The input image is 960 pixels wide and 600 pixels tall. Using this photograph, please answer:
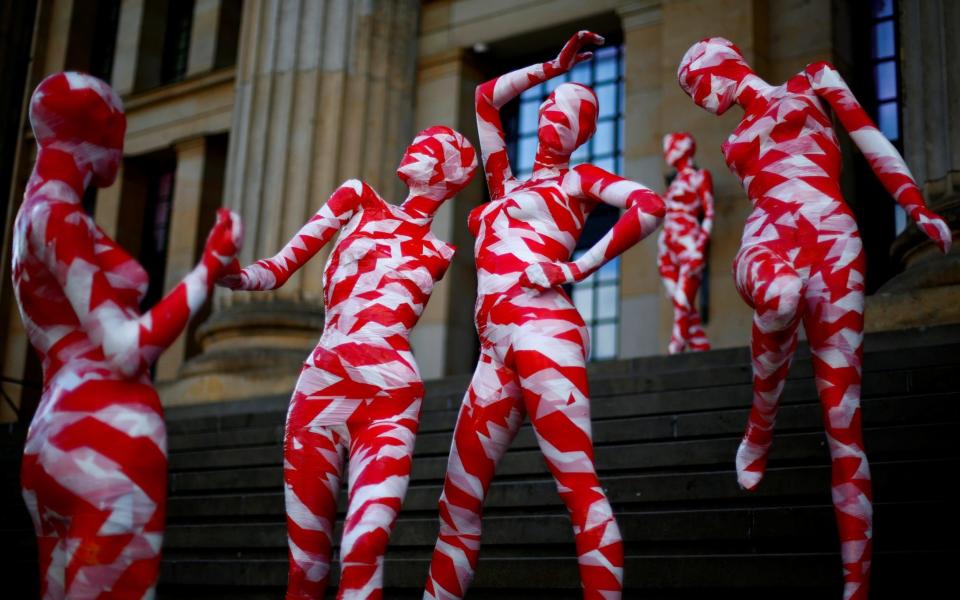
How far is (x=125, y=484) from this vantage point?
3439 mm

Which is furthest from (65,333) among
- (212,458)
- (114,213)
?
(114,213)

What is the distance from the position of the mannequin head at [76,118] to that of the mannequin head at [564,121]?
194 cm

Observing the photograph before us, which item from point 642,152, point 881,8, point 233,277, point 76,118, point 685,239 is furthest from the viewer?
point 642,152

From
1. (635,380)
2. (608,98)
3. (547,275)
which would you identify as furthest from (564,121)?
(608,98)

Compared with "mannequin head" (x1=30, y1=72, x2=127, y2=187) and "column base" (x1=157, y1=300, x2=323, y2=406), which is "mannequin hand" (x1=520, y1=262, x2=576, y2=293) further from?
"column base" (x1=157, y1=300, x2=323, y2=406)

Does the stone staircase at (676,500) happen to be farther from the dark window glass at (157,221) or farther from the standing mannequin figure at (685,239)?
the dark window glass at (157,221)

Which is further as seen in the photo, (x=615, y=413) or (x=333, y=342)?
(x=615, y=413)

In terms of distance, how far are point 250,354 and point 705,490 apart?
6966mm

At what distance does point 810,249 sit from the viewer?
499 cm

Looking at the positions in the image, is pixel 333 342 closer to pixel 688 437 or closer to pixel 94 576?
pixel 94 576

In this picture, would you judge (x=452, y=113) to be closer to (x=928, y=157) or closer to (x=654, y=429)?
(x=928, y=157)

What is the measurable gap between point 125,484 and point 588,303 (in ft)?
36.5

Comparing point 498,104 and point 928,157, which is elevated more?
point 928,157

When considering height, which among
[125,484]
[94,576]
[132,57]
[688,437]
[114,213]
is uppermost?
[132,57]
